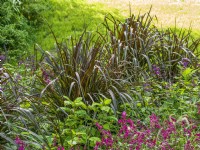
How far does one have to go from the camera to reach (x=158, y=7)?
12953 mm

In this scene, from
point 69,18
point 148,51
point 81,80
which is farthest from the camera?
point 69,18

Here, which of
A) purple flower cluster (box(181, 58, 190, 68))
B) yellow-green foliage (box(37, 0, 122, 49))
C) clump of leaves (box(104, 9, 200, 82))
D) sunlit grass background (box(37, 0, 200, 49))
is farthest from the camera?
sunlit grass background (box(37, 0, 200, 49))

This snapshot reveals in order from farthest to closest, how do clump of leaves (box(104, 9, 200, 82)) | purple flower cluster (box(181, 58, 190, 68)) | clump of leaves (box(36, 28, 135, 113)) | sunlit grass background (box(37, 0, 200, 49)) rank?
sunlit grass background (box(37, 0, 200, 49)) → clump of leaves (box(104, 9, 200, 82)) → purple flower cluster (box(181, 58, 190, 68)) → clump of leaves (box(36, 28, 135, 113))

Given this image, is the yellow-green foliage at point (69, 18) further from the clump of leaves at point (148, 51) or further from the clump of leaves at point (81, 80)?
the clump of leaves at point (81, 80)

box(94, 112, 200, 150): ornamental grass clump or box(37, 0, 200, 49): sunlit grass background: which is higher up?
box(94, 112, 200, 150): ornamental grass clump

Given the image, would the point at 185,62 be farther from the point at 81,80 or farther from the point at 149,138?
the point at 149,138

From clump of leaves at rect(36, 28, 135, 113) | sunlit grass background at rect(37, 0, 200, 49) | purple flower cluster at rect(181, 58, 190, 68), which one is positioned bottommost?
sunlit grass background at rect(37, 0, 200, 49)

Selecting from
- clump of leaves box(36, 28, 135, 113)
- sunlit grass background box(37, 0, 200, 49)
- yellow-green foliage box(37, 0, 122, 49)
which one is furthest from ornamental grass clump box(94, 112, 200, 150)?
sunlit grass background box(37, 0, 200, 49)

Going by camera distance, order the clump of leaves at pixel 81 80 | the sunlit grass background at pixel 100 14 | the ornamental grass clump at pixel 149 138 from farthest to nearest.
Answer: the sunlit grass background at pixel 100 14, the clump of leaves at pixel 81 80, the ornamental grass clump at pixel 149 138

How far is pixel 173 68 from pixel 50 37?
480 centimetres

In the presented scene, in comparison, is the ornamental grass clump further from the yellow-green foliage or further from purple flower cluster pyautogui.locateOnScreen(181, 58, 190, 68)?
the yellow-green foliage

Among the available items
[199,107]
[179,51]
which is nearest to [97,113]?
[199,107]

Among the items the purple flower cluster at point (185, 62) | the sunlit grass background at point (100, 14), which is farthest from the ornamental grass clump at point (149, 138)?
the sunlit grass background at point (100, 14)

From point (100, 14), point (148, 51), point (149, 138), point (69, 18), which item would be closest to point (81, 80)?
point (149, 138)
